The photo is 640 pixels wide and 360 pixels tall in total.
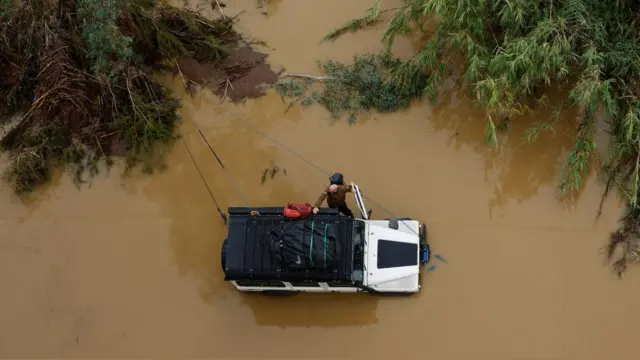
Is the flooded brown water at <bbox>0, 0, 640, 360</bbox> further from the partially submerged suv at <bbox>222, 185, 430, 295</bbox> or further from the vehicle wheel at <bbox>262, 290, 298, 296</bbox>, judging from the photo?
the partially submerged suv at <bbox>222, 185, 430, 295</bbox>

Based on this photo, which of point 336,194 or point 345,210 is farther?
point 345,210

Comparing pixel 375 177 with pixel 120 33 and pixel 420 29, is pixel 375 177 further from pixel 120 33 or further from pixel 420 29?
pixel 120 33

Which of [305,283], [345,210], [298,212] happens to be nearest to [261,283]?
[305,283]

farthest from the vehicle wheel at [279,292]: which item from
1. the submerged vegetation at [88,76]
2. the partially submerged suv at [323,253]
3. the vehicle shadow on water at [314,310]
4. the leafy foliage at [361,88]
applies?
the submerged vegetation at [88,76]

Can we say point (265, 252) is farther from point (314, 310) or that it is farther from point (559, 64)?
point (559, 64)

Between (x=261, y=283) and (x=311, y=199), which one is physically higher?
(x=311, y=199)

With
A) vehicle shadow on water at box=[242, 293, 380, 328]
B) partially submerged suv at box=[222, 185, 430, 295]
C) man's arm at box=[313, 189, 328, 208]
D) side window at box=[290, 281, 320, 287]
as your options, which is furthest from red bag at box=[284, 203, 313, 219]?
vehicle shadow on water at box=[242, 293, 380, 328]
